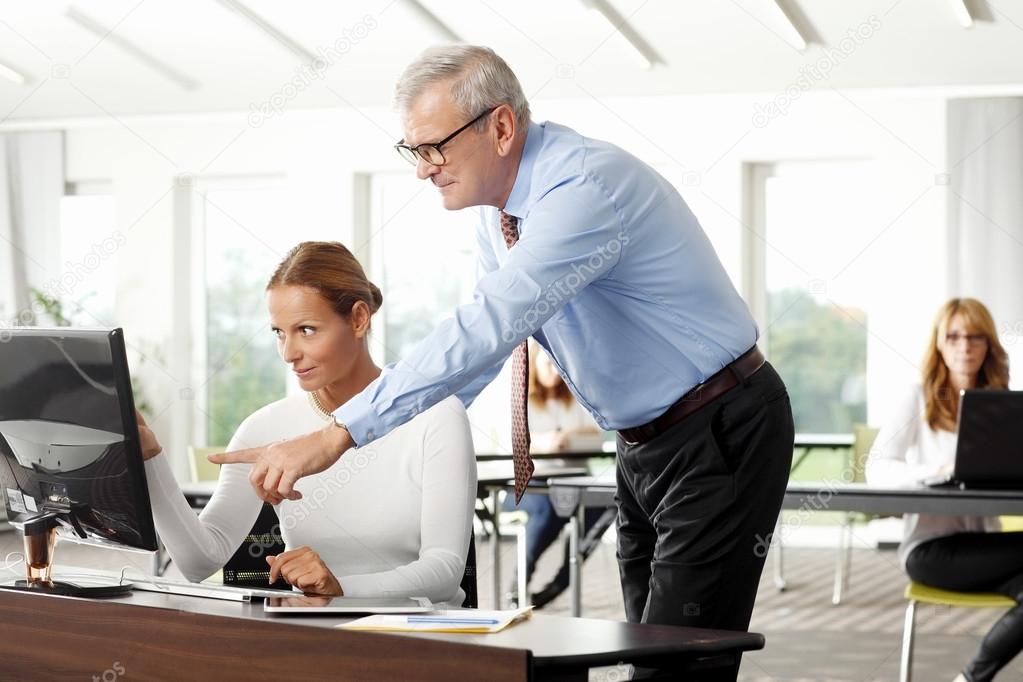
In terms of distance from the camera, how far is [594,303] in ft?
A: 6.14

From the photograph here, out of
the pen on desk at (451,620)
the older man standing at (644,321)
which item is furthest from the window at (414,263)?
the pen on desk at (451,620)

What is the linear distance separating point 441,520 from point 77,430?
0.63 m

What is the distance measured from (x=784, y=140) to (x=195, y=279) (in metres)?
4.10

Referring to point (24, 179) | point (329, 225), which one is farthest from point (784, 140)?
point (24, 179)

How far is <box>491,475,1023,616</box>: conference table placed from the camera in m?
3.20

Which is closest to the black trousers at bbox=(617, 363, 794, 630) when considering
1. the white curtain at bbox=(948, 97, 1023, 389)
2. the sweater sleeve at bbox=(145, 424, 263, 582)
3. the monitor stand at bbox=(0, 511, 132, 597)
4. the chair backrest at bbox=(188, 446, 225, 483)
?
the sweater sleeve at bbox=(145, 424, 263, 582)

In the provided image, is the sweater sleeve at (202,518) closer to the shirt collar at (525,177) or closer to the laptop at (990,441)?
the shirt collar at (525,177)

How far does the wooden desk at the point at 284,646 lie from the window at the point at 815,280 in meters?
6.20

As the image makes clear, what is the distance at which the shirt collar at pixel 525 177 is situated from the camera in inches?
73.1

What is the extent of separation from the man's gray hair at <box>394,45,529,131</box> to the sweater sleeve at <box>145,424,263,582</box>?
60 cm

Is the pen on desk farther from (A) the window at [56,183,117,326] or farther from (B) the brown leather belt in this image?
(A) the window at [56,183,117,326]

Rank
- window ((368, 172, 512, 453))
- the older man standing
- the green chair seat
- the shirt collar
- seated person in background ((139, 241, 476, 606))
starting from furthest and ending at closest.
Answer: window ((368, 172, 512, 453)) → the green chair seat → seated person in background ((139, 241, 476, 606)) → the shirt collar → the older man standing

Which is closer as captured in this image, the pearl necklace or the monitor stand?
the monitor stand

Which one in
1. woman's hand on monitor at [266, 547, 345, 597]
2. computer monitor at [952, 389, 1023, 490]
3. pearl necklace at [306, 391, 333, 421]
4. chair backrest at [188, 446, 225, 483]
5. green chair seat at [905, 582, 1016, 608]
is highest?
pearl necklace at [306, 391, 333, 421]
